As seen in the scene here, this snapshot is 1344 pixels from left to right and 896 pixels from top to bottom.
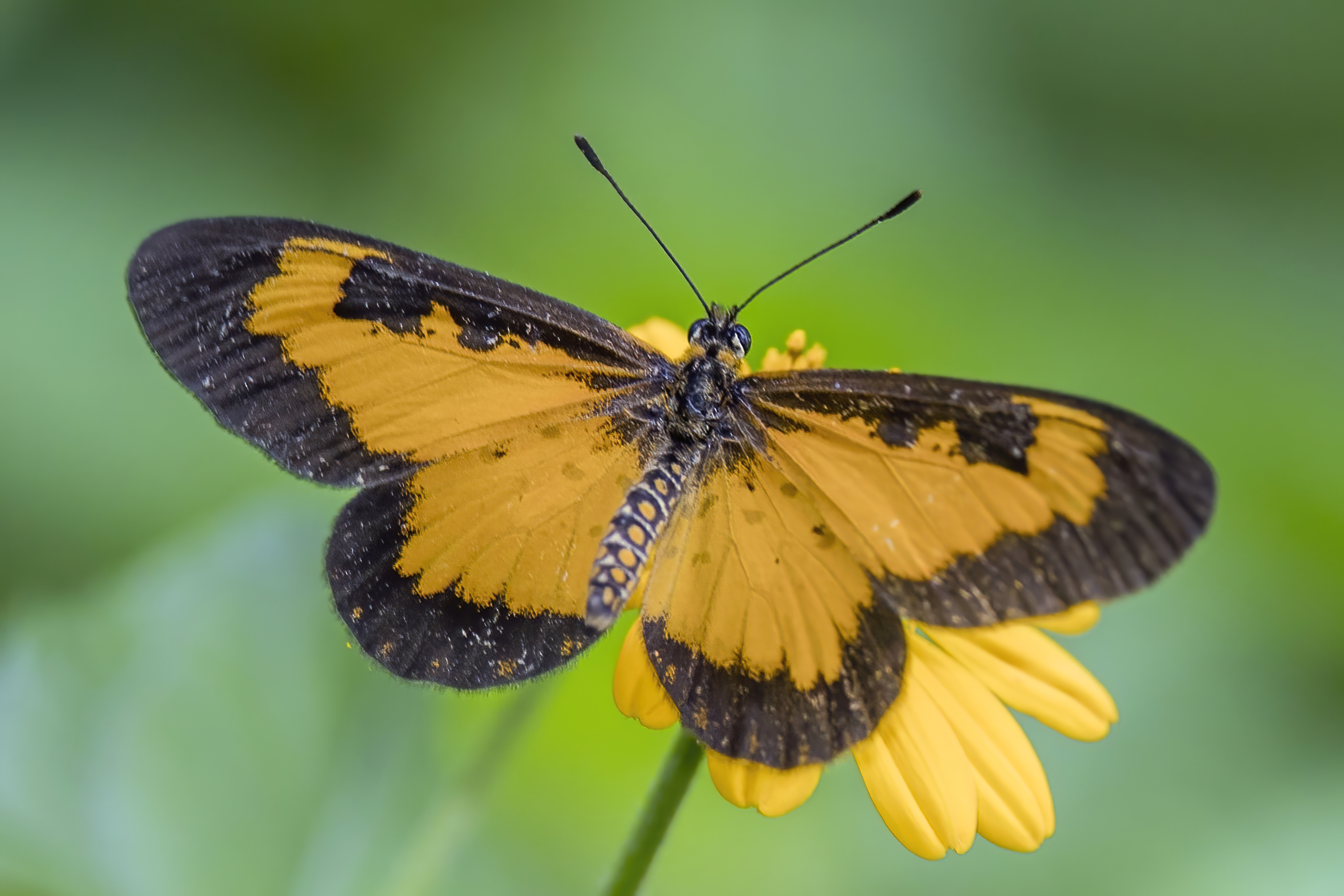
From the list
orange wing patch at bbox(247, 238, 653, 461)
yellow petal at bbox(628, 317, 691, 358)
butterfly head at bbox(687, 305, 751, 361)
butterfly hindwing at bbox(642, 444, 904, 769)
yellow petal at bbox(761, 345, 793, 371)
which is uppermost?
yellow petal at bbox(628, 317, 691, 358)

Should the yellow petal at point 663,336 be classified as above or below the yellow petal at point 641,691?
above

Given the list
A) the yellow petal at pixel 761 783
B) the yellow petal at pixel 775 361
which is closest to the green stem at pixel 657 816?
the yellow petal at pixel 761 783

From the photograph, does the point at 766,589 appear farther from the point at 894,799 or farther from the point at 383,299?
the point at 383,299

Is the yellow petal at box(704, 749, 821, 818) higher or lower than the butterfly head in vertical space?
lower

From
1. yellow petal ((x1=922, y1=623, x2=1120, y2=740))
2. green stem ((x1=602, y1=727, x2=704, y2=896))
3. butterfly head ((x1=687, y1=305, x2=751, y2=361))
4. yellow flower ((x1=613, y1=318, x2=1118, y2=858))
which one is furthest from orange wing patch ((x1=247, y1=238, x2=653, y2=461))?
yellow petal ((x1=922, y1=623, x2=1120, y2=740))

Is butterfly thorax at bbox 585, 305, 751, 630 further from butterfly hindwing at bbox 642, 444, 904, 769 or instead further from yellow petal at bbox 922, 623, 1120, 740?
yellow petal at bbox 922, 623, 1120, 740

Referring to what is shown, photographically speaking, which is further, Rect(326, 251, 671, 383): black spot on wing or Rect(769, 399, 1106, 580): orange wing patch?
Rect(326, 251, 671, 383): black spot on wing

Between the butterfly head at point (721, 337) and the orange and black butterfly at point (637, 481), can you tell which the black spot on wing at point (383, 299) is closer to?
the orange and black butterfly at point (637, 481)
